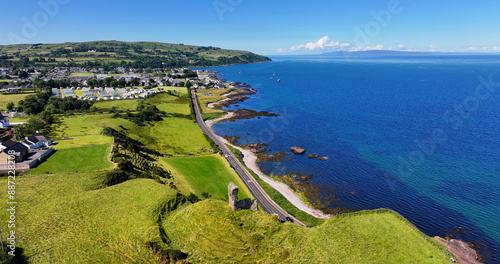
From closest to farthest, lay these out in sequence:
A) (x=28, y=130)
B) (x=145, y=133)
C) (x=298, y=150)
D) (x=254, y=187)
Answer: (x=254, y=187) → (x=28, y=130) → (x=298, y=150) → (x=145, y=133)

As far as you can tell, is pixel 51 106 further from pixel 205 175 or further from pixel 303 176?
pixel 303 176

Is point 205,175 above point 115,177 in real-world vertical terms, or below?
below

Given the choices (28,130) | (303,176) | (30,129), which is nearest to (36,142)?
(28,130)

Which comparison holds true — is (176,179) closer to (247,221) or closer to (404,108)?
(247,221)

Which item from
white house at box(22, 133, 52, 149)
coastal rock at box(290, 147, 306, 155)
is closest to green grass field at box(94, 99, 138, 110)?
white house at box(22, 133, 52, 149)

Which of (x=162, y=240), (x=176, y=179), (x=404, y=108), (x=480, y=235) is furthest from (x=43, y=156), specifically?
(x=404, y=108)

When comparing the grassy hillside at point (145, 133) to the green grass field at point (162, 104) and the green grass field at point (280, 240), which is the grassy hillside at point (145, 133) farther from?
the green grass field at point (280, 240)
